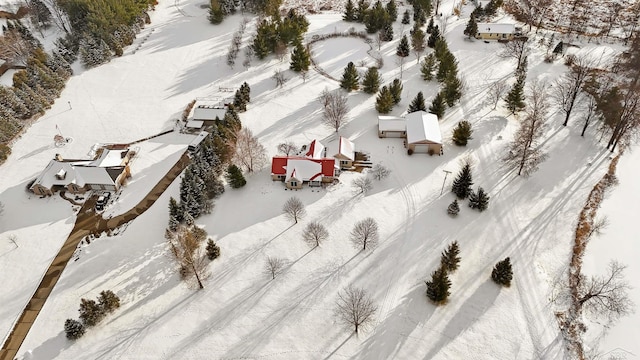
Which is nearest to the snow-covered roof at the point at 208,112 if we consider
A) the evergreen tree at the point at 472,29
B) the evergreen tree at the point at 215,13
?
the evergreen tree at the point at 215,13

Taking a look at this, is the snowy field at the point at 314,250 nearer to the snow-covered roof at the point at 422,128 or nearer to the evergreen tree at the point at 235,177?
the evergreen tree at the point at 235,177

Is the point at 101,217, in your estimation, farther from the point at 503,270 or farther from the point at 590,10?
the point at 590,10

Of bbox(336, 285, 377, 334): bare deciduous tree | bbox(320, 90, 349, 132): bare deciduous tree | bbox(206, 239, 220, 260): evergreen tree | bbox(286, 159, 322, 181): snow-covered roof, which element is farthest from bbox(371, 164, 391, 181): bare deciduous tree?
bbox(206, 239, 220, 260): evergreen tree

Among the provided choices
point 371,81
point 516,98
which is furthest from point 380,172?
point 516,98

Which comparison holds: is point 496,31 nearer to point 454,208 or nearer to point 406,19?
point 406,19

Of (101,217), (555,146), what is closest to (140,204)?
(101,217)

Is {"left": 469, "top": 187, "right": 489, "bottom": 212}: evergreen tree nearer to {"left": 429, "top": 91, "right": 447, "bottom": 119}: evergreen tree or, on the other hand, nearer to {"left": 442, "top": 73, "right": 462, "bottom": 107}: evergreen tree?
{"left": 429, "top": 91, "right": 447, "bottom": 119}: evergreen tree
